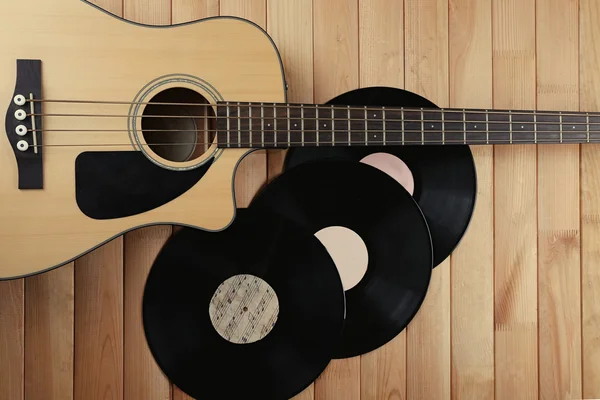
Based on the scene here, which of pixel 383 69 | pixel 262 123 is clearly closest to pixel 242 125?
pixel 262 123

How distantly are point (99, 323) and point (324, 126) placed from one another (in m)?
0.55

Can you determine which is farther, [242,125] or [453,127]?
[453,127]

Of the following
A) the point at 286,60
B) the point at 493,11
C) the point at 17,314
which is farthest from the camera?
the point at 493,11

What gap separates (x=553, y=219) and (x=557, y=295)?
0.17 meters

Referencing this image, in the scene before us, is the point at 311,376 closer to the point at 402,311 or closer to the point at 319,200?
the point at 402,311

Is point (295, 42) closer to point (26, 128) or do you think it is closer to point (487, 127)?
point (487, 127)

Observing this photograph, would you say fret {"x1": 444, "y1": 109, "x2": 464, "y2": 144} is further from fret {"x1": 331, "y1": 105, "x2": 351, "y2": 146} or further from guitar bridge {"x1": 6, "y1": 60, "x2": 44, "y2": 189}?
guitar bridge {"x1": 6, "y1": 60, "x2": 44, "y2": 189}

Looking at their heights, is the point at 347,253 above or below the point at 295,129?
below

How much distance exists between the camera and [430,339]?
1.11m

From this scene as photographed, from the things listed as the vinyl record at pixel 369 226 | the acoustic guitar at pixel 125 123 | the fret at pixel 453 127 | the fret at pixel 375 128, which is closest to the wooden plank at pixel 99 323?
the acoustic guitar at pixel 125 123

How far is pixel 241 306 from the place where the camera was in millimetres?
964

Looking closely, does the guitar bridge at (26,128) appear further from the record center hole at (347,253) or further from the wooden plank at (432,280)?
the wooden plank at (432,280)

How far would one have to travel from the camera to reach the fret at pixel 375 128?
0.94 m

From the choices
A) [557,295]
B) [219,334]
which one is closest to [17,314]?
[219,334]
